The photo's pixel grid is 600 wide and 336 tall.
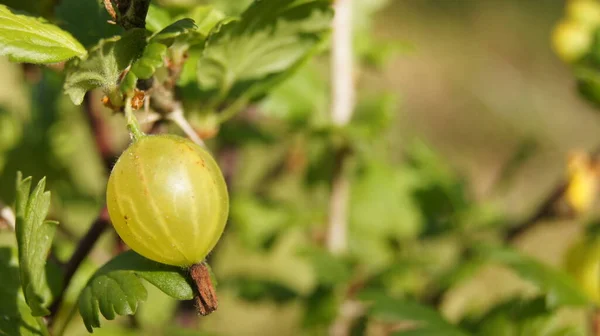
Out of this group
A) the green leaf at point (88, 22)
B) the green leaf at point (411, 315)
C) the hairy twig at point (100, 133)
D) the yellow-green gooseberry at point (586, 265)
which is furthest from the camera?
the hairy twig at point (100, 133)

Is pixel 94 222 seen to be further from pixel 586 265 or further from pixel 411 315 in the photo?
pixel 586 265

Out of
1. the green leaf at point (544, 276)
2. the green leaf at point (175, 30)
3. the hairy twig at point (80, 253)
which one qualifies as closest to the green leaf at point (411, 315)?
the green leaf at point (544, 276)

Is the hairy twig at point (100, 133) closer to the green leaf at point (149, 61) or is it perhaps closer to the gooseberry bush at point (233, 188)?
the gooseberry bush at point (233, 188)

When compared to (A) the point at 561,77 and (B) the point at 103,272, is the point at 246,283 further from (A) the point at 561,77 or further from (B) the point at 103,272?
(A) the point at 561,77

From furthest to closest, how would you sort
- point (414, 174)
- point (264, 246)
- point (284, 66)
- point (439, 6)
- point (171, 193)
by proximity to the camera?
point (439, 6)
point (414, 174)
point (264, 246)
point (284, 66)
point (171, 193)

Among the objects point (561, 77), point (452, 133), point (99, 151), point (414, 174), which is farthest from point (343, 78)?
point (561, 77)

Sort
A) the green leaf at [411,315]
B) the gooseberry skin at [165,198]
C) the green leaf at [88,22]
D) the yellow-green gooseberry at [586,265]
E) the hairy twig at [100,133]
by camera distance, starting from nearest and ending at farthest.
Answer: the gooseberry skin at [165,198] < the green leaf at [88,22] < the green leaf at [411,315] < the yellow-green gooseberry at [586,265] < the hairy twig at [100,133]

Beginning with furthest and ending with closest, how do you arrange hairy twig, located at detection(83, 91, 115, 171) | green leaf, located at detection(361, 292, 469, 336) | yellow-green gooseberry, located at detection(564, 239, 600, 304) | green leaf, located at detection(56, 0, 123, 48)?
1. hairy twig, located at detection(83, 91, 115, 171)
2. yellow-green gooseberry, located at detection(564, 239, 600, 304)
3. green leaf, located at detection(361, 292, 469, 336)
4. green leaf, located at detection(56, 0, 123, 48)

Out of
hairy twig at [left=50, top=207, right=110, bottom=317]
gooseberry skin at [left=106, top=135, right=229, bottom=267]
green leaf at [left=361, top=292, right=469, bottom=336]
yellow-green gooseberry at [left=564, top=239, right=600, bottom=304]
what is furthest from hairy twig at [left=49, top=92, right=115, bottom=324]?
yellow-green gooseberry at [left=564, top=239, right=600, bottom=304]

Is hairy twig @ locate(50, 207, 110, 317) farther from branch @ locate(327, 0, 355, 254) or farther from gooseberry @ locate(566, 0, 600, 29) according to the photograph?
gooseberry @ locate(566, 0, 600, 29)
